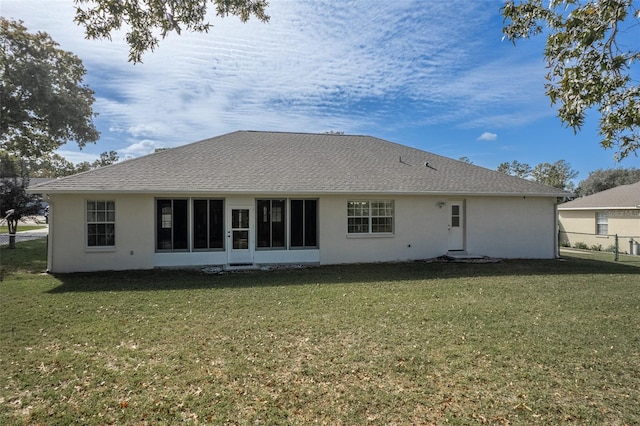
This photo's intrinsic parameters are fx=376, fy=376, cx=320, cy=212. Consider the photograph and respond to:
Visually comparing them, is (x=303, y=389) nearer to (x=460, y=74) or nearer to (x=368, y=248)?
(x=368, y=248)

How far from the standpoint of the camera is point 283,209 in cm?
1345

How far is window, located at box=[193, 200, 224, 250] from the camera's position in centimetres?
1273

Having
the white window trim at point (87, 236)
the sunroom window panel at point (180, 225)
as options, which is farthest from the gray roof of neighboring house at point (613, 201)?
the white window trim at point (87, 236)

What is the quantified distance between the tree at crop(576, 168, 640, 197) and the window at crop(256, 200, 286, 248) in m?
48.6

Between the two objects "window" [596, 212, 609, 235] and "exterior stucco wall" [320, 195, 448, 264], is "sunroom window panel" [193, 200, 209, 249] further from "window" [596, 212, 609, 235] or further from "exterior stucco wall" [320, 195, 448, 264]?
"window" [596, 212, 609, 235]

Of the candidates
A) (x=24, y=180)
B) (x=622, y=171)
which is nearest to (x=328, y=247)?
(x=24, y=180)

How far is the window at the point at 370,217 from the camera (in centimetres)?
1394

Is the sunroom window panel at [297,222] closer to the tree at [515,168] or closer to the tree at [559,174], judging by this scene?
the tree at [559,174]

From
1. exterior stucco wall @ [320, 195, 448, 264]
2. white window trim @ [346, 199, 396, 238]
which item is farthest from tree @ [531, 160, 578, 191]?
white window trim @ [346, 199, 396, 238]

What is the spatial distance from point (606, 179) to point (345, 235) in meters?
49.4

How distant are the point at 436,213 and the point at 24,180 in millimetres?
21650

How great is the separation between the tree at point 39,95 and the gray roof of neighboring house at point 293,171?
12.8 m

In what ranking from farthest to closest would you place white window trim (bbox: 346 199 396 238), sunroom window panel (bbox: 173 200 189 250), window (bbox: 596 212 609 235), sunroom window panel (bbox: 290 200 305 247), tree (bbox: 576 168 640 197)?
tree (bbox: 576 168 640 197)
window (bbox: 596 212 609 235)
white window trim (bbox: 346 199 396 238)
sunroom window panel (bbox: 290 200 305 247)
sunroom window panel (bbox: 173 200 189 250)

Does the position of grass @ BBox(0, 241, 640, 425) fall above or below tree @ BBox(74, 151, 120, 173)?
below
